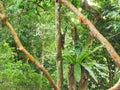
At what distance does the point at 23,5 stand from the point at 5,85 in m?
2.50

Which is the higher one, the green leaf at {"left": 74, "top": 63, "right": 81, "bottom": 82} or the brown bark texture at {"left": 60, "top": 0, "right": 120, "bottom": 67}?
the brown bark texture at {"left": 60, "top": 0, "right": 120, "bottom": 67}

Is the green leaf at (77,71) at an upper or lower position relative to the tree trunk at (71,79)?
upper

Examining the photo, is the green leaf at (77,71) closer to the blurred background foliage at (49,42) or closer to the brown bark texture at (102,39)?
the blurred background foliage at (49,42)

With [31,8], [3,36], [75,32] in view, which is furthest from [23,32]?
[31,8]

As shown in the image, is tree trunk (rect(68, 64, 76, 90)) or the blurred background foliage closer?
the blurred background foliage

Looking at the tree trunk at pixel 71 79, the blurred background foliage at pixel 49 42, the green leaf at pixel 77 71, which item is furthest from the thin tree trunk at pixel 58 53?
the tree trunk at pixel 71 79

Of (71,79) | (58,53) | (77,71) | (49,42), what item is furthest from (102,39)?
(49,42)

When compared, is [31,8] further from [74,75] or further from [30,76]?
[30,76]

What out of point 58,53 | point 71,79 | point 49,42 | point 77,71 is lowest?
point 71,79

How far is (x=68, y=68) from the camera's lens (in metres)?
6.55

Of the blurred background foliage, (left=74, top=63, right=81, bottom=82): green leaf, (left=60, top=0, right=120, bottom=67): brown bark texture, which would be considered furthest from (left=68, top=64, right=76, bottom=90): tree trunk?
(left=60, top=0, right=120, bottom=67): brown bark texture

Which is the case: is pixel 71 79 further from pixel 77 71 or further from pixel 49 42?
pixel 49 42

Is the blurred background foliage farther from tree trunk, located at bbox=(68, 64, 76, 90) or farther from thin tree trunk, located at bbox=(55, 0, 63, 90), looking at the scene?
thin tree trunk, located at bbox=(55, 0, 63, 90)

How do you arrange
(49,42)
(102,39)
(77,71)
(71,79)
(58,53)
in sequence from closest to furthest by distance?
(102,39) < (58,53) < (77,71) < (71,79) < (49,42)
